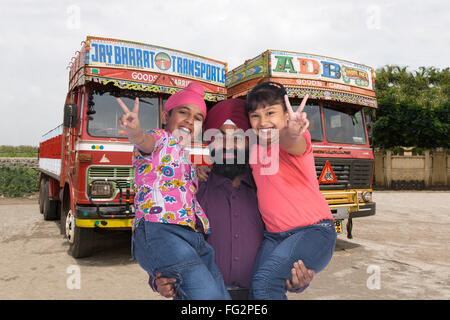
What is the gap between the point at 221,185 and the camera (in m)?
1.68

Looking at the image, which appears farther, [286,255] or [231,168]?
[231,168]

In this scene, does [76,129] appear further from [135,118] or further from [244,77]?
[135,118]

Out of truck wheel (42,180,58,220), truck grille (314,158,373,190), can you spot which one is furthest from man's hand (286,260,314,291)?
truck wheel (42,180,58,220)

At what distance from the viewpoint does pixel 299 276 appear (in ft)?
4.49

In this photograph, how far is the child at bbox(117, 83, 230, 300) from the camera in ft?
4.42

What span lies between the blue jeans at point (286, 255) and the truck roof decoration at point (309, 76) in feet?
15.1

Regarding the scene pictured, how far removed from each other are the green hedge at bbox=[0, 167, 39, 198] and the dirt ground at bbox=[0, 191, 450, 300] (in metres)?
8.00

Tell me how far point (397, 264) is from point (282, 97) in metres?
5.32

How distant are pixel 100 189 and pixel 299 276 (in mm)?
4189

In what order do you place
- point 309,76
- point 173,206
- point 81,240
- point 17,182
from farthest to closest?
point 17,182
point 309,76
point 81,240
point 173,206

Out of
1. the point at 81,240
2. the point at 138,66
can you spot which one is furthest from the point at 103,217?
the point at 138,66

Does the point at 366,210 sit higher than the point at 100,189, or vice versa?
the point at 100,189

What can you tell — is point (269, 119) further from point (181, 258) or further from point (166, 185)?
point (181, 258)
